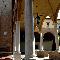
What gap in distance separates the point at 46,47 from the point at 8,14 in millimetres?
11040

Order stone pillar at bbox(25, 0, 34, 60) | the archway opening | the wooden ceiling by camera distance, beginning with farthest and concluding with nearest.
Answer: the archway opening, the wooden ceiling, stone pillar at bbox(25, 0, 34, 60)

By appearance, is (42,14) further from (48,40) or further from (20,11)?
(48,40)

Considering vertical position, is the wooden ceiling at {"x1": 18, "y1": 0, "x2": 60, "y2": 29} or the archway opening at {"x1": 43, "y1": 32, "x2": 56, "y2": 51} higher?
the wooden ceiling at {"x1": 18, "y1": 0, "x2": 60, "y2": 29}

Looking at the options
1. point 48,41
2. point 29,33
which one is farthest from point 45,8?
point 48,41

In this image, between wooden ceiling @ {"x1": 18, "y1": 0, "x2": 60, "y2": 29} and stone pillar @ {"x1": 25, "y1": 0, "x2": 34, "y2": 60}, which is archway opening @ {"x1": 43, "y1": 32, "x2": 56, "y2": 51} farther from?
stone pillar @ {"x1": 25, "y1": 0, "x2": 34, "y2": 60}

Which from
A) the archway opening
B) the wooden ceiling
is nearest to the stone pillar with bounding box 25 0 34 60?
the wooden ceiling

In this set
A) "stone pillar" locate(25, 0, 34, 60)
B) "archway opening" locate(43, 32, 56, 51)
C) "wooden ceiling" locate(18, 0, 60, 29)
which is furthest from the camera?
"archway opening" locate(43, 32, 56, 51)

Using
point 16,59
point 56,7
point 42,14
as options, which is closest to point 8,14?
point 42,14

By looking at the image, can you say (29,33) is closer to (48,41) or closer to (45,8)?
(45,8)

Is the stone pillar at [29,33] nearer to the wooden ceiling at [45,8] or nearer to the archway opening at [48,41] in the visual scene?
the wooden ceiling at [45,8]

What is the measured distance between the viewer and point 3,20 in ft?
89.9

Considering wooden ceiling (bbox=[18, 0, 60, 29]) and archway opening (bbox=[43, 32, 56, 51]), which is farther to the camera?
archway opening (bbox=[43, 32, 56, 51])

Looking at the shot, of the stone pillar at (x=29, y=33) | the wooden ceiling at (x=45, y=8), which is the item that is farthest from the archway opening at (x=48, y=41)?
the stone pillar at (x=29, y=33)

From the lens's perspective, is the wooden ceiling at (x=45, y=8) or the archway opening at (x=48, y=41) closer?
the wooden ceiling at (x=45, y=8)
